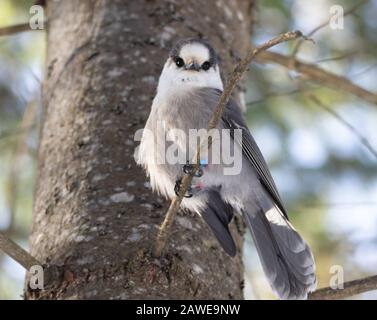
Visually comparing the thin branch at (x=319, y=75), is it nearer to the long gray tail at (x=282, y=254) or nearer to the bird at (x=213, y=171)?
the bird at (x=213, y=171)

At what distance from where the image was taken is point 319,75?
422cm

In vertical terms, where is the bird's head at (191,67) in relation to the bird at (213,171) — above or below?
above

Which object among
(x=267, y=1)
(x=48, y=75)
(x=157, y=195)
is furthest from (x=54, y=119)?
(x=267, y=1)

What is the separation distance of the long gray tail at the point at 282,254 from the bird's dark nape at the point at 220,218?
126mm

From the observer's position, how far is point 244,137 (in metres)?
3.34

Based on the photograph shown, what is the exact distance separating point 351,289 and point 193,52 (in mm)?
1419

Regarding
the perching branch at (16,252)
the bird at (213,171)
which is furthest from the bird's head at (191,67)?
the perching branch at (16,252)

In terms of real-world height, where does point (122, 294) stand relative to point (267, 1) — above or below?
below

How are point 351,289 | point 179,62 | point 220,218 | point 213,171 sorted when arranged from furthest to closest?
point 179,62 → point 213,171 → point 220,218 → point 351,289

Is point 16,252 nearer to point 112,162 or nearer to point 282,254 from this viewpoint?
point 112,162

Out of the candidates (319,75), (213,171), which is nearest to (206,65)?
(213,171)

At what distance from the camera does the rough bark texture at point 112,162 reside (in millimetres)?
2646

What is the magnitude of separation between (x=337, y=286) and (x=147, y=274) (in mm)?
711

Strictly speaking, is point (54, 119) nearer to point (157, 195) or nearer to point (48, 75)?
point (48, 75)
